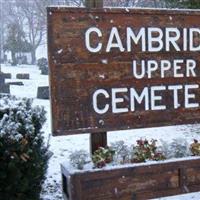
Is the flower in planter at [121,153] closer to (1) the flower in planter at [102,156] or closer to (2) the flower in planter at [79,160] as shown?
(1) the flower in planter at [102,156]

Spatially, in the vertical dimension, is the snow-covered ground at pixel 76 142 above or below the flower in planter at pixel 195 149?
below

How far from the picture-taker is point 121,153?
4.43m

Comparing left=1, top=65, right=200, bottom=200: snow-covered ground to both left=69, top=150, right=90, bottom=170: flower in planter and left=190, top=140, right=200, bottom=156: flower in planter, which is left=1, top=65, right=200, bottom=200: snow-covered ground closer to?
left=69, top=150, right=90, bottom=170: flower in planter

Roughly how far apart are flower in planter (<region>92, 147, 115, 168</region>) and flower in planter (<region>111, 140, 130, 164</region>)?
64 mm

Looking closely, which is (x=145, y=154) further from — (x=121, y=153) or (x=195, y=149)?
(x=195, y=149)

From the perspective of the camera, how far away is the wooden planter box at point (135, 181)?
4059 millimetres

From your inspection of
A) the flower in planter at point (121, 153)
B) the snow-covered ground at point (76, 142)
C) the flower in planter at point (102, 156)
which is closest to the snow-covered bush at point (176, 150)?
the flower in planter at point (121, 153)

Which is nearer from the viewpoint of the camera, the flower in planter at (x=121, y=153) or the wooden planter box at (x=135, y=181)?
the wooden planter box at (x=135, y=181)

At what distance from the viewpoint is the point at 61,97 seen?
4.06 meters

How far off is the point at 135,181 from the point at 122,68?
1019mm

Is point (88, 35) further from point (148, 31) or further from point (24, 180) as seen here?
point (24, 180)

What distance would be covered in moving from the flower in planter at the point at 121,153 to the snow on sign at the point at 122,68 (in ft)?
0.86

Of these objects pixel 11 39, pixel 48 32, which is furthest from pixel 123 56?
pixel 11 39

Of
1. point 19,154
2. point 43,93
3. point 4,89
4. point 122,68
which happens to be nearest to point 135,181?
point 122,68
